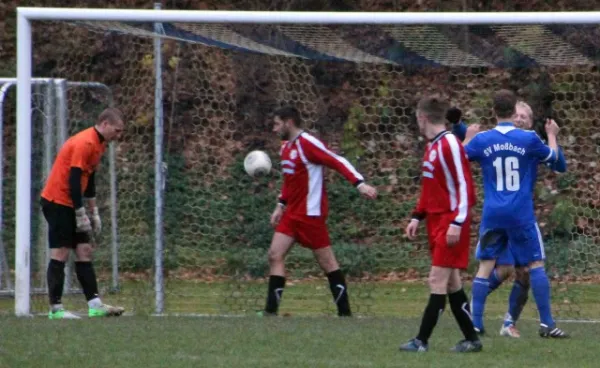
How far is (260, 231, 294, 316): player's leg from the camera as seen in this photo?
415 inches

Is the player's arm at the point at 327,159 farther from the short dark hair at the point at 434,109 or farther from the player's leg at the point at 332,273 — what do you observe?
the short dark hair at the point at 434,109

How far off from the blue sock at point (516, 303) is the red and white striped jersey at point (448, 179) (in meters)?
1.62

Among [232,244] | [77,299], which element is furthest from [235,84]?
[77,299]

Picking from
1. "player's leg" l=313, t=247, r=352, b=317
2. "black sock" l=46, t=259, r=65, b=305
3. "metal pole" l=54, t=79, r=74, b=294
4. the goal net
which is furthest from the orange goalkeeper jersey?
"player's leg" l=313, t=247, r=352, b=317

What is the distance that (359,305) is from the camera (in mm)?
11977

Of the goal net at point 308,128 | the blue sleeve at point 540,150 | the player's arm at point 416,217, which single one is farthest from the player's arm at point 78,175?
the blue sleeve at point 540,150

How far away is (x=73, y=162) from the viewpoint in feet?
33.0

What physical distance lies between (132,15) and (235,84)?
2.96m

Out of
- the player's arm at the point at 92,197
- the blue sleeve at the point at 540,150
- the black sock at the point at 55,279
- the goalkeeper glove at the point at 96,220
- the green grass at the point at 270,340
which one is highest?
the blue sleeve at the point at 540,150

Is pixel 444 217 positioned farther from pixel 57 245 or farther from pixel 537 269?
pixel 57 245

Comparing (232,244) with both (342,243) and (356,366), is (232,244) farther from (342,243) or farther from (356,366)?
(356,366)

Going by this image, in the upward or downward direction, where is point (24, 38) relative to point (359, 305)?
upward

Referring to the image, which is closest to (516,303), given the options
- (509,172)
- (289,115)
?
(509,172)

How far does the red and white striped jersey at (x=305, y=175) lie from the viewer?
1047 centimetres
